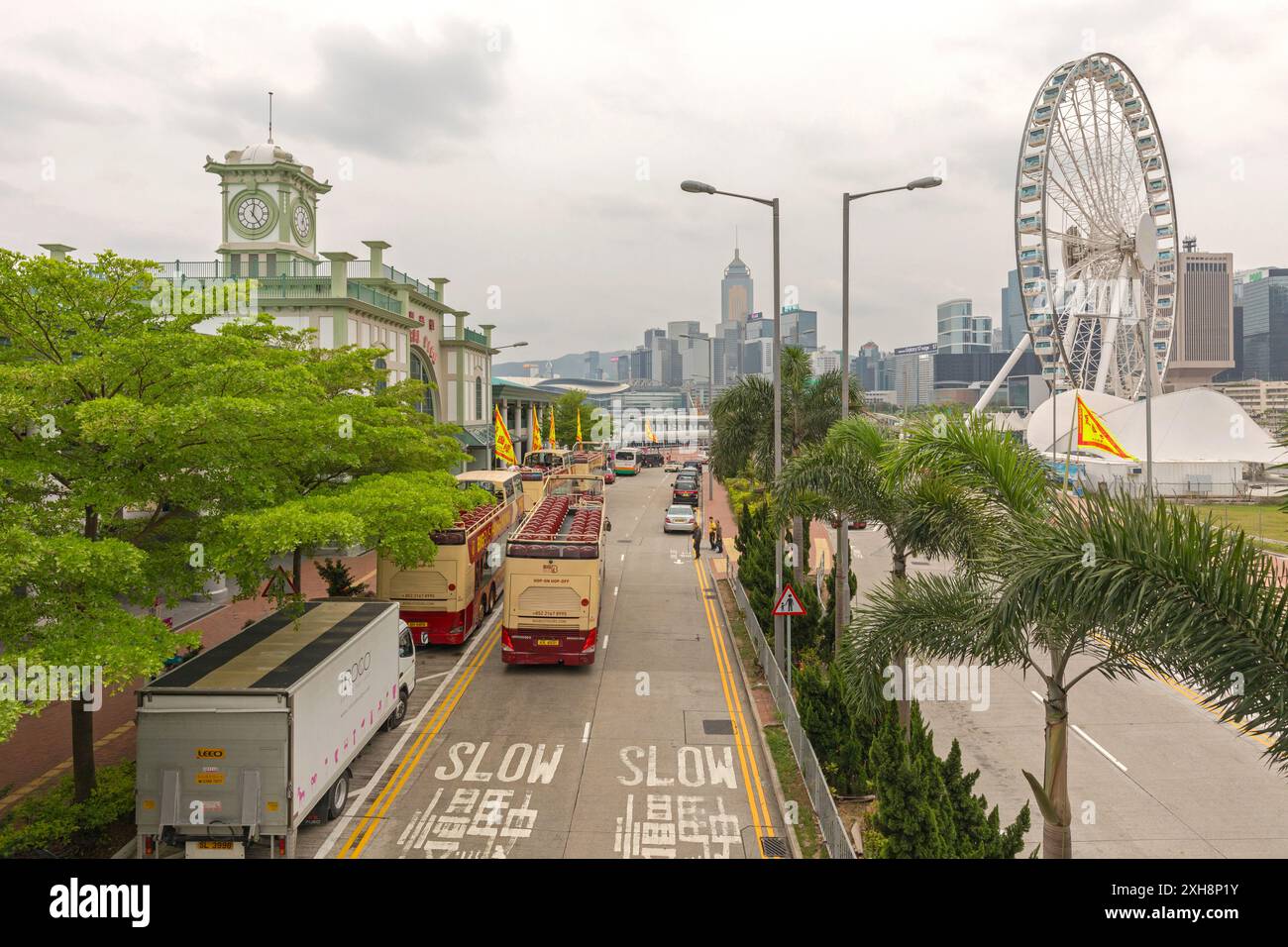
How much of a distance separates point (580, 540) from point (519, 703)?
14.4 feet

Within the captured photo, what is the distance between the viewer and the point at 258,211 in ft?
136

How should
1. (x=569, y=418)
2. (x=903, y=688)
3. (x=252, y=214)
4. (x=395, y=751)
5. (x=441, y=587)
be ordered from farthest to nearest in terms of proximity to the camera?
(x=569, y=418) → (x=252, y=214) → (x=441, y=587) → (x=395, y=751) → (x=903, y=688)

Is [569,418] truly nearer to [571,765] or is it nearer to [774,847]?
[571,765]

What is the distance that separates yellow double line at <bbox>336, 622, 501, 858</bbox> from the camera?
12906mm

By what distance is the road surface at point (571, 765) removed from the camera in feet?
42.1

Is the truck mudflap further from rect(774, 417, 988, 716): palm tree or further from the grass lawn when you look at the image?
the grass lawn

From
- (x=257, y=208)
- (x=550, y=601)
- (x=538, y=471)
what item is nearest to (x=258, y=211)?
(x=257, y=208)

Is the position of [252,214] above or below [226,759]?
above

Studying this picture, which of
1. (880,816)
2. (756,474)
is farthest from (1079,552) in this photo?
(756,474)

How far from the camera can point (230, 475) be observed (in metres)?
14.1

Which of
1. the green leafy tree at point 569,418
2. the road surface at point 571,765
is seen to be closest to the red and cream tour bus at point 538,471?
the road surface at point 571,765

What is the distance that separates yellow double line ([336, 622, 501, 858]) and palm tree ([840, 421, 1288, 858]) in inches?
287

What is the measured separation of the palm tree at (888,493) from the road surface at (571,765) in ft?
10.5

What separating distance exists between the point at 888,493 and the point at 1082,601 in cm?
692
